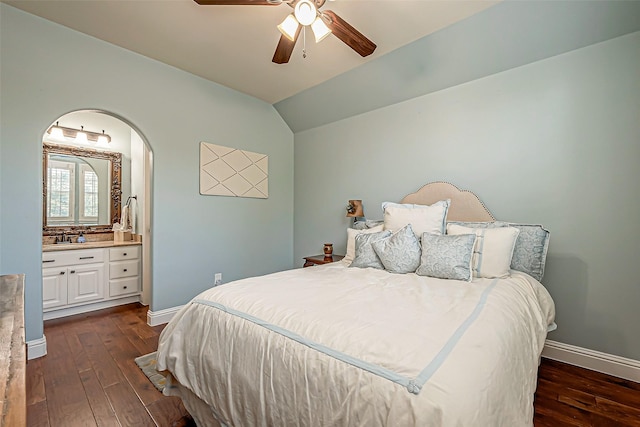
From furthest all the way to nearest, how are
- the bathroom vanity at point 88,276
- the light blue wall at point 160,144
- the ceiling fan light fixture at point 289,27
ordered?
the bathroom vanity at point 88,276 → the light blue wall at point 160,144 → the ceiling fan light fixture at point 289,27

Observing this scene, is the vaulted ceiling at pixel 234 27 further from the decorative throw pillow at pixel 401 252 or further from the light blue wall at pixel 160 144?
the decorative throw pillow at pixel 401 252

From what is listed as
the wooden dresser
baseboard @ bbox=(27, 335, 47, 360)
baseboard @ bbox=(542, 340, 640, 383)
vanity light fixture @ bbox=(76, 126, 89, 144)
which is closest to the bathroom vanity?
baseboard @ bbox=(27, 335, 47, 360)

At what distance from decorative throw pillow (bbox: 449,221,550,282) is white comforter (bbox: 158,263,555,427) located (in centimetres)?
57

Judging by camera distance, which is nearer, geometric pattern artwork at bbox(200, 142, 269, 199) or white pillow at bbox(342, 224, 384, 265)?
white pillow at bbox(342, 224, 384, 265)

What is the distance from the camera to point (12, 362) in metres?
0.69

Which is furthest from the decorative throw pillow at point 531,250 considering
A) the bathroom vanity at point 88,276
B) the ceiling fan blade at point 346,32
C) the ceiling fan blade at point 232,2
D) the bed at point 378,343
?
the bathroom vanity at point 88,276

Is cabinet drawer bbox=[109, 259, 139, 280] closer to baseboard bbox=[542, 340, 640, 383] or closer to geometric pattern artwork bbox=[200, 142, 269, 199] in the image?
geometric pattern artwork bbox=[200, 142, 269, 199]

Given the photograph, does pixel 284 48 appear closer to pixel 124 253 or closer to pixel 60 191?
pixel 124 253

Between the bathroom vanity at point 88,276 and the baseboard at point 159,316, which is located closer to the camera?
the baseboard at point 159,316

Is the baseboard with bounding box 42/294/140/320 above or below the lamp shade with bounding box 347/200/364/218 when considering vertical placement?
below

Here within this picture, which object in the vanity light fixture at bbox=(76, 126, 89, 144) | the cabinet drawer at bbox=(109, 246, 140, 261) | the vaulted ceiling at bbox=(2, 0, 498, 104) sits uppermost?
the vaulted ceiling at bbox=(2, 0, 498, 104)

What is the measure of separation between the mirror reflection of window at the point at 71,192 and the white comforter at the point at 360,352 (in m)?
3.13

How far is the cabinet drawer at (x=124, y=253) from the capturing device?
355 cm

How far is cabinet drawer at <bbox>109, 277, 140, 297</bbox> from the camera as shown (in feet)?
11.6
